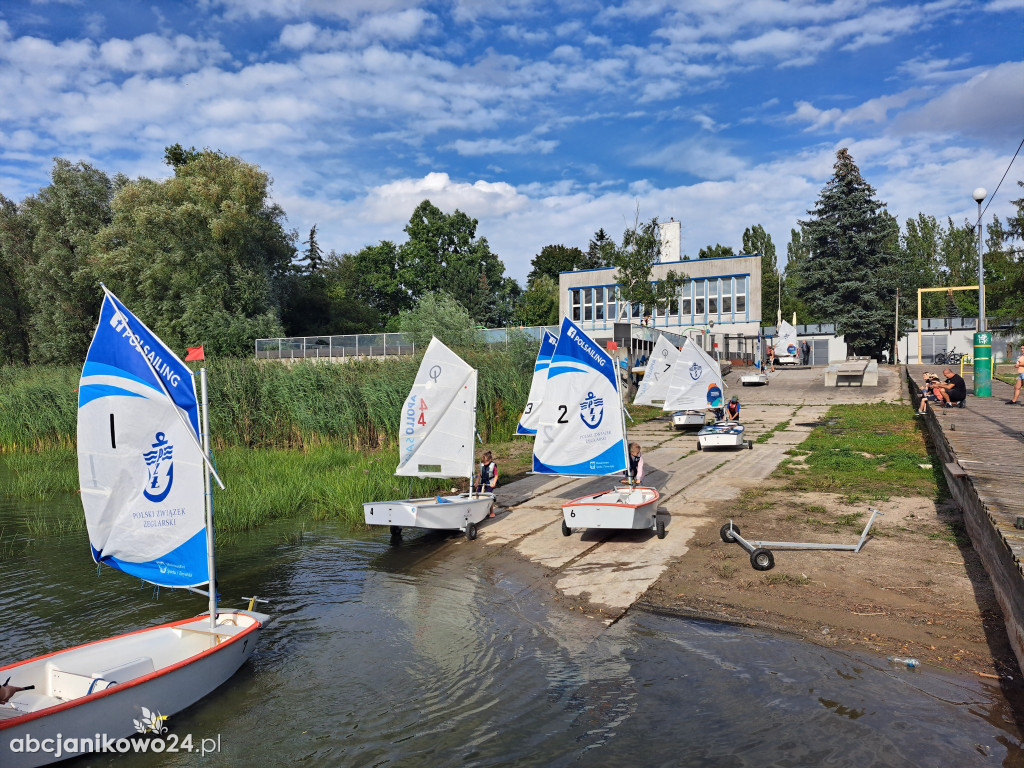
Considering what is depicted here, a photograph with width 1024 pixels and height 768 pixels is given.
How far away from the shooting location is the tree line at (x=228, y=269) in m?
46.0

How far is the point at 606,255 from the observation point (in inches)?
1542

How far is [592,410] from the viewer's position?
48.5 ft

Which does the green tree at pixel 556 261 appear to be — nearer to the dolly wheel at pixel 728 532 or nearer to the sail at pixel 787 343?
the sail at pixel 787 343

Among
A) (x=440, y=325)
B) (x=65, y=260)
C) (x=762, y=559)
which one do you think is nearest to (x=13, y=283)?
(x=65, y=260)

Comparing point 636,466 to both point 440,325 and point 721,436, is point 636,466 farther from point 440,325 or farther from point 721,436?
point 440,325

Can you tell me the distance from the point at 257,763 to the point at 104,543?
323 cm

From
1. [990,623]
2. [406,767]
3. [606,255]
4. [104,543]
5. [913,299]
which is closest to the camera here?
[406,767]

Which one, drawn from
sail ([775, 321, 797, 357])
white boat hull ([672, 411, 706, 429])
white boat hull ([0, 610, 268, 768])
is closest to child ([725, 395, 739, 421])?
white boat hull ([672, 411, 706, 429])

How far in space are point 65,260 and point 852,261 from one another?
60.3 m

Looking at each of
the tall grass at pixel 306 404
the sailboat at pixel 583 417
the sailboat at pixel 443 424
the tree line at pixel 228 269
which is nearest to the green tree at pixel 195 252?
the tree line at pixel 228 269

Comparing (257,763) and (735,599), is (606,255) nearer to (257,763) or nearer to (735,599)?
(735,599)

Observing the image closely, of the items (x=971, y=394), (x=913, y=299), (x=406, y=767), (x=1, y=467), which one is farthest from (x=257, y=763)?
(x=913, y=299)

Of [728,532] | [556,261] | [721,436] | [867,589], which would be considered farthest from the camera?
[556,261]

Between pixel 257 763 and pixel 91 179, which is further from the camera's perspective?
pixel 91 179
